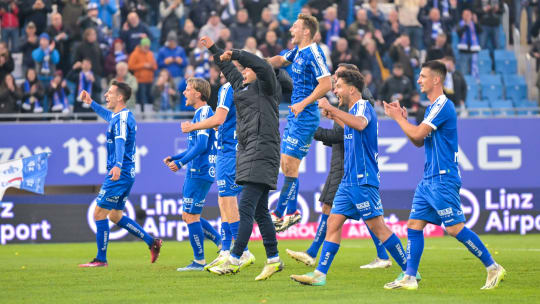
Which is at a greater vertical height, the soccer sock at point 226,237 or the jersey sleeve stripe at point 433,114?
the jersey sleeve stripe at point 433,114

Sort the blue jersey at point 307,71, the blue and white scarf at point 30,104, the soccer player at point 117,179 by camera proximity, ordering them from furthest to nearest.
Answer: the blue and white scarf at point 30,104, the soccer player at point 117,179, the blue jersey at point 307,71

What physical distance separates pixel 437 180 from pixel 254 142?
2.06 m

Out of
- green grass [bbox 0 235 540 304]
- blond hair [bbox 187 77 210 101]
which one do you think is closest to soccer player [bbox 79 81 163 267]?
green grass [bbox 0 235 540 304]

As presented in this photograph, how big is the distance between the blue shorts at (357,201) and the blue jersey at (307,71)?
2.26 metres

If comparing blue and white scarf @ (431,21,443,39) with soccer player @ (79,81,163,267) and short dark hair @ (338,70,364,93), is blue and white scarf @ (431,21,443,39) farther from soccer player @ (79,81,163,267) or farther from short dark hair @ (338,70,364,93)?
short dark hair @ (338,70,364,93)

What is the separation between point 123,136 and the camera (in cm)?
1246

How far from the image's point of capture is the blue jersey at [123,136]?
12516 mm

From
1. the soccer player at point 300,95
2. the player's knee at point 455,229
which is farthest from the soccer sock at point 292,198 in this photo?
the player's knee at point 455,229

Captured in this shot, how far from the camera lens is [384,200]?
19.1m

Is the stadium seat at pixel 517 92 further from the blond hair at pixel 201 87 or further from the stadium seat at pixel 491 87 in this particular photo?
the blond hair at pixel 201 87

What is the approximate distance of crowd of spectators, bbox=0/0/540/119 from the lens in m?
20.1

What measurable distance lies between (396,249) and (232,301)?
227 centimetres

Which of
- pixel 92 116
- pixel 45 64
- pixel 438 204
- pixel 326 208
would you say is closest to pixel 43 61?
pixel 45 64

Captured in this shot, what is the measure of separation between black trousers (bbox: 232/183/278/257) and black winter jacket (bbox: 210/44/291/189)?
5.2 inches
